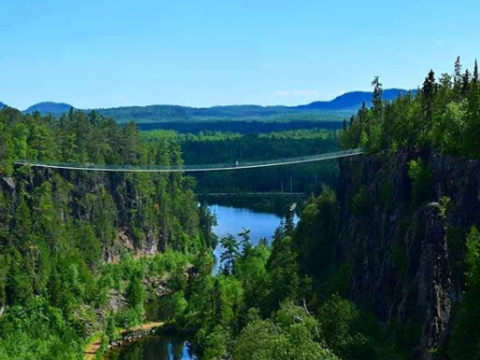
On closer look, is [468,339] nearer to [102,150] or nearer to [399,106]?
[399,106]

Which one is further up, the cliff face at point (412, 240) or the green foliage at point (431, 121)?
the green foliage at point (431, 121)

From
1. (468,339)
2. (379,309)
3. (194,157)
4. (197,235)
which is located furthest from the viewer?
(194,157)

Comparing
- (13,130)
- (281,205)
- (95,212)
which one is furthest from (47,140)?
(281,205)

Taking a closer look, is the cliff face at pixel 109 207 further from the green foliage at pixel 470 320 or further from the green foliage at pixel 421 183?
the green foliage at pixel 470 320

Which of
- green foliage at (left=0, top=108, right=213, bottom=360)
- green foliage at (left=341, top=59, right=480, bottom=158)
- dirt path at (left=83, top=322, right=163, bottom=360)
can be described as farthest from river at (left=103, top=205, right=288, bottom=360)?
green foliage at (left=341, top=59, right=480, bottom=158)

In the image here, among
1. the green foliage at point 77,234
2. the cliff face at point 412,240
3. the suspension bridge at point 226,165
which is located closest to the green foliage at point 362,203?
the cliff face at point 412,240
